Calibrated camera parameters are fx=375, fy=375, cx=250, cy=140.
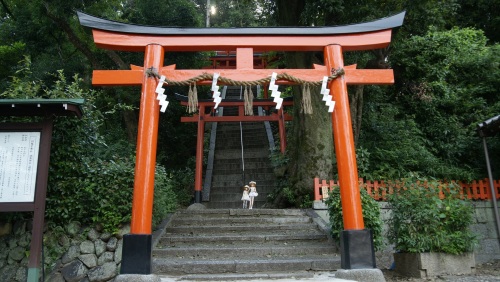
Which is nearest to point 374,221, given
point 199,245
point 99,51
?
point 199,245

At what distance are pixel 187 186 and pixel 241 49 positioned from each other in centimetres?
789

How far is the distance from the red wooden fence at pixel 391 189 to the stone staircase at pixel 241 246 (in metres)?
0.75

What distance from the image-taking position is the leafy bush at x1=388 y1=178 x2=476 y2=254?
6000mm

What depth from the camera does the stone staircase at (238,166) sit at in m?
11.7

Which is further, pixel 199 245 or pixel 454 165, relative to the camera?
pixel 454 165

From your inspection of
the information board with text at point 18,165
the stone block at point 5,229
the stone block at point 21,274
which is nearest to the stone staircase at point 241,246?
the stone block at point 21,274

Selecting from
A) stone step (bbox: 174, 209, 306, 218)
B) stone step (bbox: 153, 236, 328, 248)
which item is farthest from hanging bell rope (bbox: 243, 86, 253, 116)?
stone step (bbox: 174, 209, 306, 218)

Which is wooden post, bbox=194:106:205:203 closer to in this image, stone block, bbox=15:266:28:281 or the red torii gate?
stone block, bbox=15:266:28:281

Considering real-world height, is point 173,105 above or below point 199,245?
above

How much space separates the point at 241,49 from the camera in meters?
6.14

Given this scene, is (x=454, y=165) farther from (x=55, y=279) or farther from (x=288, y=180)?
(x=55, y=279)

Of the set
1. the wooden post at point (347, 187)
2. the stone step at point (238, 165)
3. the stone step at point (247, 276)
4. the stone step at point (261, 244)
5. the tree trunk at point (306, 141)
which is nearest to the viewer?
the wooden post at point (347, 187)

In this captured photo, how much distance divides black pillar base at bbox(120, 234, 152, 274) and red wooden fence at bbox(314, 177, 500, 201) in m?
4.50

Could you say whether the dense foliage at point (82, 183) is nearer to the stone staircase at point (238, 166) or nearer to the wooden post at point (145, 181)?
the wooden post at point (145, 181)
